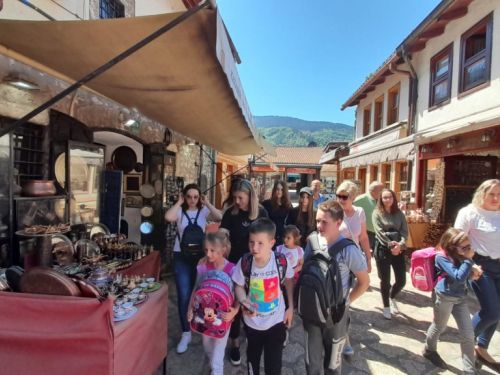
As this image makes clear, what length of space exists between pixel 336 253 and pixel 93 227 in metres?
3.21

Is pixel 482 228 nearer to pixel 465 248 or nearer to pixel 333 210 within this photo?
pixel 465 248

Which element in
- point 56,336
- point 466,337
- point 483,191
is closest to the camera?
point 56,336

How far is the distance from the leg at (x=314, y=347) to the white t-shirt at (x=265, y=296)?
23cm

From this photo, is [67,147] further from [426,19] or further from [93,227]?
[426,19]

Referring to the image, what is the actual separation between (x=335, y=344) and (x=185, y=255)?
1647 mm

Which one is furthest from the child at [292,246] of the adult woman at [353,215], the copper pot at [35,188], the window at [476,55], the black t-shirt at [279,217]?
the window at [476,55]

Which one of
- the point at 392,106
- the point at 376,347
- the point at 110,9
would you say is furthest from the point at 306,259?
the point at 392,106

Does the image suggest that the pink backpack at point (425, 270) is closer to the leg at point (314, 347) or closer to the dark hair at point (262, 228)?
the leg at point (314, 347)

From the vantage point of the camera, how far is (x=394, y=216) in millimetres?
3457

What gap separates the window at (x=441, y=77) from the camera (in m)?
6.75

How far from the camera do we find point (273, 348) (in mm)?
1950

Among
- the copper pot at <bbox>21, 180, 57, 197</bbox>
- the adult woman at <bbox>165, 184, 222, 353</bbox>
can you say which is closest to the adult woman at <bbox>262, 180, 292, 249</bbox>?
the adult woman at <bbox>165, 184, 222, 353</bbox>

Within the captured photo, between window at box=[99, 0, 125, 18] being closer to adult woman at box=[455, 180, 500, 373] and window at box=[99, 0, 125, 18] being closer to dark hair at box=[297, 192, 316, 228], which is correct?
dark hair at box=[297, 192, 316, 228]

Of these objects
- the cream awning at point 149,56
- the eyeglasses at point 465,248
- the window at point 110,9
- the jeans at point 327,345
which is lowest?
the jeans at point 327,345
